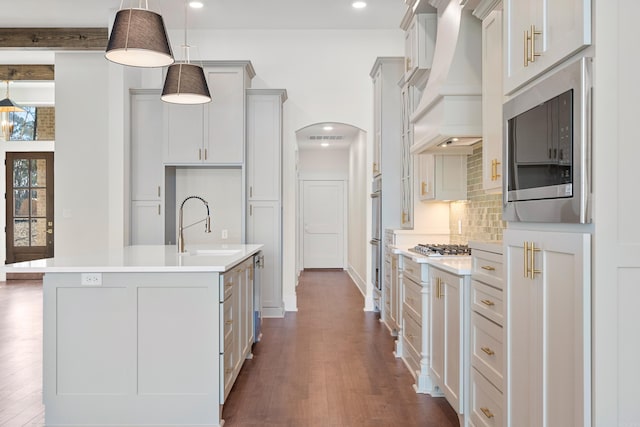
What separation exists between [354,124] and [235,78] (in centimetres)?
154

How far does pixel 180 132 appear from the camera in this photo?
19.4ft

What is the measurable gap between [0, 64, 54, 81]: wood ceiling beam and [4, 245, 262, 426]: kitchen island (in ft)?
20.8

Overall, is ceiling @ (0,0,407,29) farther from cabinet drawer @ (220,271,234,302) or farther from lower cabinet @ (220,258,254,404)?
cabinet drawer @ (220,271,234,302)

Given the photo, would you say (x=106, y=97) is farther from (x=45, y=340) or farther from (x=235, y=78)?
(x=45, y=340)

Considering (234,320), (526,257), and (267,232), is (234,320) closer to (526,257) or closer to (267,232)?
(526,257)

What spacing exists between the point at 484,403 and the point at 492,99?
56.9 inches

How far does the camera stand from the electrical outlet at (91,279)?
114 inches

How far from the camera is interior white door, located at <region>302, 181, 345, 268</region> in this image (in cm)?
1187

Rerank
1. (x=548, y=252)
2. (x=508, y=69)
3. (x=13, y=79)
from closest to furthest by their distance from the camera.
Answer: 1. (x=548, y=252)
2. (x=508, y=69)
3. (x=13, y=79)

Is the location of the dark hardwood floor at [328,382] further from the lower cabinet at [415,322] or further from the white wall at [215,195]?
the white wall at [215,195]

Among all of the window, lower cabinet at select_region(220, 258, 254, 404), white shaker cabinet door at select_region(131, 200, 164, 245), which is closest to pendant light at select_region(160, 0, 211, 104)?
lower cabinet at select_region(220, 258, 254, 404)

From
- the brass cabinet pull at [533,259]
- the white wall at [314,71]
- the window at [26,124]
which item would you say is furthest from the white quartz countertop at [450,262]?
the window at [26,124]

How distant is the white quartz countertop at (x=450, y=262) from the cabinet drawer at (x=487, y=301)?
0.35ft

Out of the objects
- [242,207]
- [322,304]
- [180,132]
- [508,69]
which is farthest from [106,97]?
[508,69]
